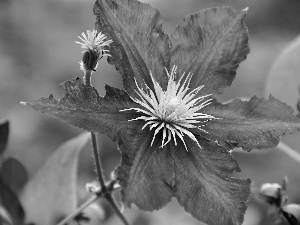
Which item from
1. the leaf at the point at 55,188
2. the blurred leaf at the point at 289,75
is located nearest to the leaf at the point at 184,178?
the leaf at the point at 55,188

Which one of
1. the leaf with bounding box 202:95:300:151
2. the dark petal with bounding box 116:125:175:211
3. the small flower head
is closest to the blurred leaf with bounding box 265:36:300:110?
the leaf with bounding box 202:95:300:151

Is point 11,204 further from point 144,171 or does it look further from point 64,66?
point 64,66

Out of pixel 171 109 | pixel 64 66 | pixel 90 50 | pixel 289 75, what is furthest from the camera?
pixel 64 66

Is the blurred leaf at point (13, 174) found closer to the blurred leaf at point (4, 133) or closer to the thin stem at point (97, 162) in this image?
the blurred leaf at point (4, 133)

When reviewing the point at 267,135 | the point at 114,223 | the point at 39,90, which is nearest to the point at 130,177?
the point at 267,135

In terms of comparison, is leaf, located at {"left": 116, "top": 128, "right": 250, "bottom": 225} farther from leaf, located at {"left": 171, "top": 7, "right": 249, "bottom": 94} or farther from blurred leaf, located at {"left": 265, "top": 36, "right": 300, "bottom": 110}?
blurred leaf, located at {"left": 265, "top": 36, "right": 300, "bottom": 110}

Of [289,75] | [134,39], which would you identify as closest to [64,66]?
[289,75]

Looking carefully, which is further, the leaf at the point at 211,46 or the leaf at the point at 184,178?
the leaf at the point at 211,46
